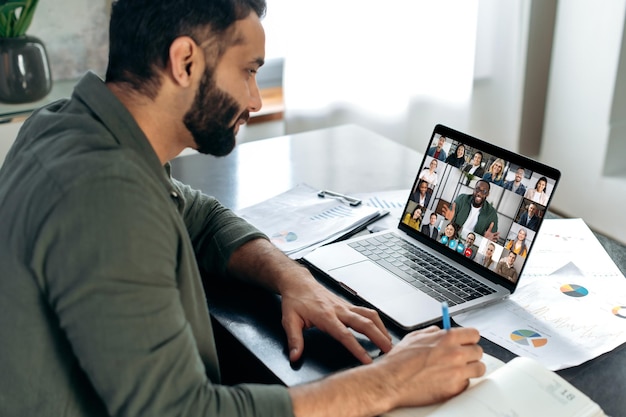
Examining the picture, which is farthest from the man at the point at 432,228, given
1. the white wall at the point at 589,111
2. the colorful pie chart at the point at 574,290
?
the white wall at the point at 589,111

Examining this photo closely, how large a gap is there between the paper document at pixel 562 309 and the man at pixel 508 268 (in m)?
0.04

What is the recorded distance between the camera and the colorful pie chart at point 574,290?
1.23m

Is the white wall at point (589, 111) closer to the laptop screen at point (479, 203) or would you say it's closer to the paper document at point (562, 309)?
the paper document at point (562, 309)

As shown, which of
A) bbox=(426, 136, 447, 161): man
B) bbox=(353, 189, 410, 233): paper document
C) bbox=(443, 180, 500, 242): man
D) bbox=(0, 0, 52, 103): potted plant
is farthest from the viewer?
bbox=(0, 0, 52, 103): potted plant

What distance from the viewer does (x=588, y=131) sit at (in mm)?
2809

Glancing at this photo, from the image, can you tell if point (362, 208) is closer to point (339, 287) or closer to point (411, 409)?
point (339, 287)

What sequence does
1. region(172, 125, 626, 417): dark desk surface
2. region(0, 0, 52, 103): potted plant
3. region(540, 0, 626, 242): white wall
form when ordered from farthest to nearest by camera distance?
1. region(540, 0, 626, 242): white wall
2. region(0, 0, 52, 103): potted plant
3. region(172, 125, 626, 417): dark desk surface

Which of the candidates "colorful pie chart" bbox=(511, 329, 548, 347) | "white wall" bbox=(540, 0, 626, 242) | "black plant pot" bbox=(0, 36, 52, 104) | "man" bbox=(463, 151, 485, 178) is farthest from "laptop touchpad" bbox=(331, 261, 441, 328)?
"white wall" bbox=(540, 0, 626, 242)

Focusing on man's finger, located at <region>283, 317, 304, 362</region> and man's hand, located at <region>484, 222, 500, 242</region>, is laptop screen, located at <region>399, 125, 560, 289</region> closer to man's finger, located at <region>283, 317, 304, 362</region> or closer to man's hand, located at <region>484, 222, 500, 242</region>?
man's hand, located at <region>484, 222, 500, 242</region>

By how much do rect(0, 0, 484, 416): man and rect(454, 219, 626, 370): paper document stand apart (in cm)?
14

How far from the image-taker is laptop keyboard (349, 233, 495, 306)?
47.8 inches

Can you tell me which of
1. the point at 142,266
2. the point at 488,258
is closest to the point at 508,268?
the point at 488,258

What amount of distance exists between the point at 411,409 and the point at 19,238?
1.69 feet

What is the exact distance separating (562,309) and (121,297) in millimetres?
700
